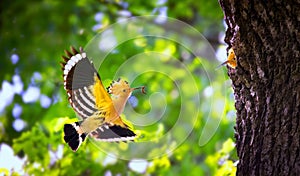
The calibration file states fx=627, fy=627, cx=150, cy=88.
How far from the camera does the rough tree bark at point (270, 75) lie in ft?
4.19

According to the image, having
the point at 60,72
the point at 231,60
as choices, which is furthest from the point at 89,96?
the point at 60,72

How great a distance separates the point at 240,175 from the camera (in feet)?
4.45

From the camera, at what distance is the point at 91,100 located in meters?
1.11

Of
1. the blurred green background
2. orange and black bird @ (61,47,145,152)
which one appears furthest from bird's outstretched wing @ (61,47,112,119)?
the blurred green background

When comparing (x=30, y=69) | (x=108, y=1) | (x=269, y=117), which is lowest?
(x=269, y=117)

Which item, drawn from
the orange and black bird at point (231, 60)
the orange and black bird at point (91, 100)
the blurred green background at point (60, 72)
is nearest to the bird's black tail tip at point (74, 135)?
the orange and black bird at point (91, 100)

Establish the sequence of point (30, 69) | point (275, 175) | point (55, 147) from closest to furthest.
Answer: point (275, 175) → point (55, 147) → point (30, 69)

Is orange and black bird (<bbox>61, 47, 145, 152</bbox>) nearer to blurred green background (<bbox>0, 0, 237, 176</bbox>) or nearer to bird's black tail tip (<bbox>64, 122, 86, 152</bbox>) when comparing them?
bird's black tail tip (<bbox>64, 122, 86, 152</bbox>)

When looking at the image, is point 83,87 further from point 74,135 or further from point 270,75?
point 270,75

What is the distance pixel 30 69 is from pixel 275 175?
2768 mm

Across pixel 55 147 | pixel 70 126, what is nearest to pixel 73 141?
pixel 70 126

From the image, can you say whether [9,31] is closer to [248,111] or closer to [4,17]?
[4,17]

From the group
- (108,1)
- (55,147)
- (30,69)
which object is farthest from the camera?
(108,1)

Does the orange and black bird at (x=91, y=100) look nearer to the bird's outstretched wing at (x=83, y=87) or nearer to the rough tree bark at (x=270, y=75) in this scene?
the bird's outstretched wing at (x=83, y=87)
